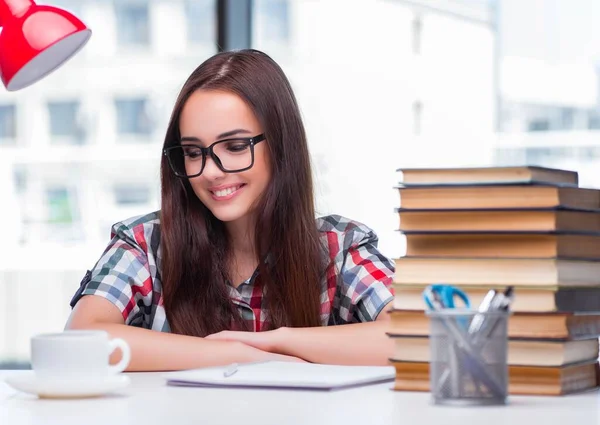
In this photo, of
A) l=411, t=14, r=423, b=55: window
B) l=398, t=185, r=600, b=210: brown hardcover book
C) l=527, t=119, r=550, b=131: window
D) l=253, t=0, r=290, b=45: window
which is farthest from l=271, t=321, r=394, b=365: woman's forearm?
l=253, t=0, r=290, b=45: window

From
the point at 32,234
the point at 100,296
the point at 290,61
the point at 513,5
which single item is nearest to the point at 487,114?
the point at 513,5

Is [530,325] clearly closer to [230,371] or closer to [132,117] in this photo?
[230,371]

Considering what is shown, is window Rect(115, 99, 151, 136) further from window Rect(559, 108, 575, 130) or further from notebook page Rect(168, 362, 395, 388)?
notebook page Rect(168, 362, 395, 388)

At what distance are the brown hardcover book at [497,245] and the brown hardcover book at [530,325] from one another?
0.06 metres

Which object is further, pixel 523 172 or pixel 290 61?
pixel 290 61

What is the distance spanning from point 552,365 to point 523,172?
21 cm

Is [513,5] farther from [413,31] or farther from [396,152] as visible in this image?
[396,152]

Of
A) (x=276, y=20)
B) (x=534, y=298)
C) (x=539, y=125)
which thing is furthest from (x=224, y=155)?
(x=276, y=20)

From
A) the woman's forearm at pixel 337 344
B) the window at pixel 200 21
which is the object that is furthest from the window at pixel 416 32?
the woman's forearm at pixel 337 344

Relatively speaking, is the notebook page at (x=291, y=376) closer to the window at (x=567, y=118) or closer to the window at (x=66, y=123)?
the window at (x=567, y=118)

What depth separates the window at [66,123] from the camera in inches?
195

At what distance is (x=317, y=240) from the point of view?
2.12 metres

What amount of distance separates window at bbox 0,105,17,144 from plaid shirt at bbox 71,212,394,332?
302 cm

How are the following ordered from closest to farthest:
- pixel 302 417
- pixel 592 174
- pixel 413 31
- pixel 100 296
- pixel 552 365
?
1. pixel 302 417
2. pixel 552 365
3. pixel 100 296
4. pixel 592 174
5. pixel 413 31
